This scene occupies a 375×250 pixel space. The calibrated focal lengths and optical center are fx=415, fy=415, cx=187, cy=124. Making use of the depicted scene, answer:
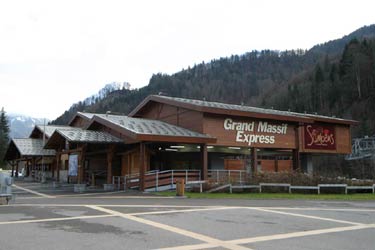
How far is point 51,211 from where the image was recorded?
1344 cm

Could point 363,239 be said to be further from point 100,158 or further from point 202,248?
point 100,158

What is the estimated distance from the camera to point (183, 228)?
10070 mm

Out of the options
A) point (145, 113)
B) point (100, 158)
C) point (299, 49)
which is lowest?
point (100, 158)

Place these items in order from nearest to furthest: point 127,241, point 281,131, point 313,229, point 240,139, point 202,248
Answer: point 202,248
point 127,241
point 313,229
point 240,139
point 281,131

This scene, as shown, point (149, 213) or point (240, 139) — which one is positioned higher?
point (240, 139)

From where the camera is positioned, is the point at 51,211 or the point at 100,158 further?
the point at 100,158

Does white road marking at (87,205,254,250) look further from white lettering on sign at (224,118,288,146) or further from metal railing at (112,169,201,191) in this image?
white lettering on sign at (224,118,288,146)

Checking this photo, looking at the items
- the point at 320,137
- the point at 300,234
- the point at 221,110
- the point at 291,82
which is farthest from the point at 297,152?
the point at 291,82

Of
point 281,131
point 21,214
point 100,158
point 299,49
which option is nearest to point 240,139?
point 281,131

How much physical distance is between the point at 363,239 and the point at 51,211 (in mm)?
9361

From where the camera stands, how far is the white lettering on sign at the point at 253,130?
2831 cm

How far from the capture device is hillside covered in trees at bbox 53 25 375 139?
244ft

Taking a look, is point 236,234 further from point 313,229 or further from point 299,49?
point 299,49

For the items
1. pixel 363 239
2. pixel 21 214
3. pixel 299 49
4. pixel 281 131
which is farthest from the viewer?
pixel 299 49
